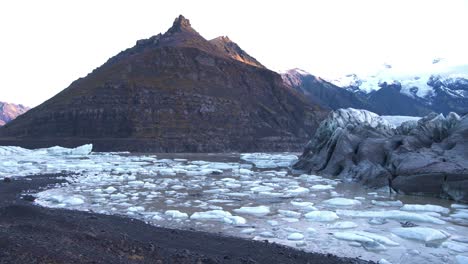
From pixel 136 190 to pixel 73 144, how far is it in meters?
76.8

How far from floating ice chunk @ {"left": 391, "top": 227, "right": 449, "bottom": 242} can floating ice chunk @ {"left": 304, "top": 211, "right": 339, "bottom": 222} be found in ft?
9.25

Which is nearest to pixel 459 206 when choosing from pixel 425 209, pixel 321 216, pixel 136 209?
pixel 425 209

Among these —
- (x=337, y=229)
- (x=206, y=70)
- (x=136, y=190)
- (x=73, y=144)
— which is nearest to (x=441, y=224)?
(x=337, y=229)

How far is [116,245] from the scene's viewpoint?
10586 mm

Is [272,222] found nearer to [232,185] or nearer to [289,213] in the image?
[289,213]

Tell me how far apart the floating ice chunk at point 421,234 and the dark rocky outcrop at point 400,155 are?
10432mm

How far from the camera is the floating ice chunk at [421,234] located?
1418 cm

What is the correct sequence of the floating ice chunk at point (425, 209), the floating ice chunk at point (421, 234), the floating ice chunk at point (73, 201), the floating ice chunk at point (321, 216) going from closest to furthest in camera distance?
1. the floating ice chunk at point (421, 234)
2. the floating ice chunk at point (321, 216)
3. the floating ice chunk at point (425, 209)
4. the floating ice chunk at point (73, 201)

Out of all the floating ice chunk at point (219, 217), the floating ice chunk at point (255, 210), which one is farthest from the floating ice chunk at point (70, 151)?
the floating ice chunk at point (219, 217)

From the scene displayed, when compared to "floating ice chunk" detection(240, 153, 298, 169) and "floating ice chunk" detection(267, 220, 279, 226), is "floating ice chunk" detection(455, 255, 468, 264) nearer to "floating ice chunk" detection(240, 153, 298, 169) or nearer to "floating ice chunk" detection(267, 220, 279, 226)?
"floating ice chunk" detection(267, 220, 279, 226)

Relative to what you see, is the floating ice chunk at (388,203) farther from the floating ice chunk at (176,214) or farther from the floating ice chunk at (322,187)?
the floating ice chunk at (176,214)

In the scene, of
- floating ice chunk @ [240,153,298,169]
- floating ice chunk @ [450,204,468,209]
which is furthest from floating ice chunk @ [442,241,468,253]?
floating ice chunk @ [240,153,298,169]

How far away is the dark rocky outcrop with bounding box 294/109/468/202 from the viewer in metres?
25.5

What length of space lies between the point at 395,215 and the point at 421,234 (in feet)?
12.1
